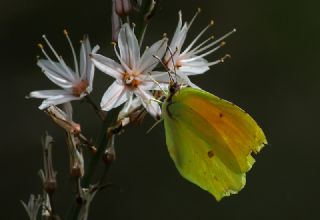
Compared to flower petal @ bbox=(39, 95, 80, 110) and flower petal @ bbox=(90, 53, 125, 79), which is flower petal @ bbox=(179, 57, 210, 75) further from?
flower petal @ bbox=(39, 95, 80, 110)

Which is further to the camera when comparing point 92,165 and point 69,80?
point 69,80

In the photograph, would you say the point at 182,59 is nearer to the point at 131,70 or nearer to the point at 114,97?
the point at 131,70

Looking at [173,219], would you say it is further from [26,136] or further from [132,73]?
[132,73]

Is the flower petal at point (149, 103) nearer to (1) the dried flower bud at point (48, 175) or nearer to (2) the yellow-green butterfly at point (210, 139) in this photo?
(2) the yellow-green butterfly at point (210, 139)

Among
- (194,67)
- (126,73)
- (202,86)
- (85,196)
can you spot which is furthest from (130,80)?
(202,86)

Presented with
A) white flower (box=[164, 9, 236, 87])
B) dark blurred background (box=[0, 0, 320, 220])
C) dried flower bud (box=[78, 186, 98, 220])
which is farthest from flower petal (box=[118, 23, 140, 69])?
dark blurred background (box=[0, 0, 320, 220])

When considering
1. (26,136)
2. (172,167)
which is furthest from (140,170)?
(26,136)

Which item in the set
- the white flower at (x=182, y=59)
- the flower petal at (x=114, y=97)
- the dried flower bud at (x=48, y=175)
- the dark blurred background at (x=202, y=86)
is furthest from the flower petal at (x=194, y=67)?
the dark blurred background at (x=202, y=86)
